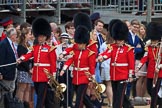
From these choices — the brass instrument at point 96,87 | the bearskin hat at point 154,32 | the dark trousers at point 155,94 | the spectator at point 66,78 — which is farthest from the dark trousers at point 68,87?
the bearskin hat at point 154,32

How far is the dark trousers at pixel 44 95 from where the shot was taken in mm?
10949

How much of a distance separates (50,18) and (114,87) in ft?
21.3

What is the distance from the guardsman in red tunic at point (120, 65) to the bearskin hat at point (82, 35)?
1.30 ft

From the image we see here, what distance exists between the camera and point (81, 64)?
36.8 ft

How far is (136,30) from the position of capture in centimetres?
1366

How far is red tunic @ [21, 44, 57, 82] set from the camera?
1098 cm

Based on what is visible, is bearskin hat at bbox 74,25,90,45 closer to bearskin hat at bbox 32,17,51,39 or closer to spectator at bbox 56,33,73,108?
bearskin hat at bbox 32,17,51,39

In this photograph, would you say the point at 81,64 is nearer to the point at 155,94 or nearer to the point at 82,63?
the point at 82,63

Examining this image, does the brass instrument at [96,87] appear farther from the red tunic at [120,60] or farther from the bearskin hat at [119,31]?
the bearskin hat at [119,31]

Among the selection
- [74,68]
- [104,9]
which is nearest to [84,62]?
[74,68]

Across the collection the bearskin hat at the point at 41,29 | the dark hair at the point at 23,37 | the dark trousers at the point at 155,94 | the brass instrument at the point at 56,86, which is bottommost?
the dark trousers at the point at 155,94

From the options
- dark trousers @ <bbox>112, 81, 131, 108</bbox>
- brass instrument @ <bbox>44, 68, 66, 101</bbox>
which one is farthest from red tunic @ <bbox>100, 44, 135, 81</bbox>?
brass instrument @ <bbox>44, 68, 66, 101</bbox>

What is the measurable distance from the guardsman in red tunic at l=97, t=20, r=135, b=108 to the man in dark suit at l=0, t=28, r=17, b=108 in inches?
57.6

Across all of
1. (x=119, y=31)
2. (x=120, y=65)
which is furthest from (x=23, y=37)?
(x=120, y=65)
